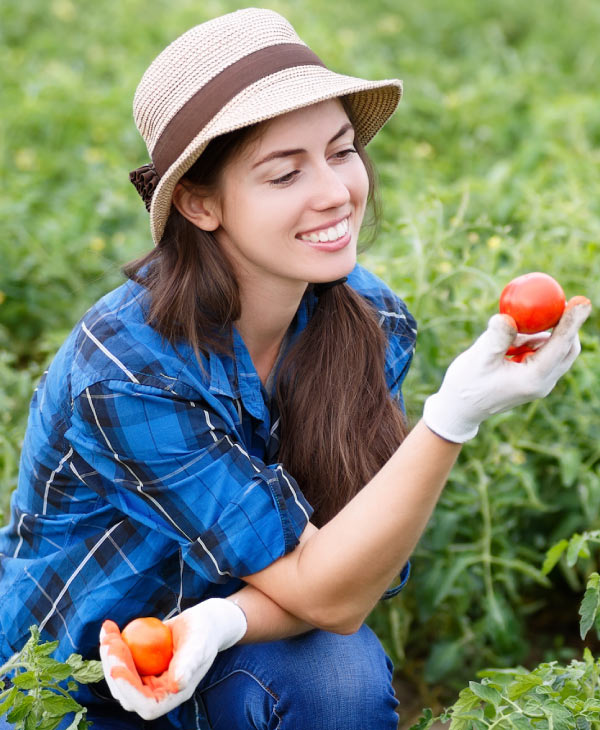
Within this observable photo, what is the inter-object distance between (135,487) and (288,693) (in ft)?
1.48

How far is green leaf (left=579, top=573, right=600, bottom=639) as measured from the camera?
5.01 ft

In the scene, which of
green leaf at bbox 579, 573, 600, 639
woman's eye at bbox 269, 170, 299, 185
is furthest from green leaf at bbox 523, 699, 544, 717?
woman's eye at bbox 269, 170, 299, 185

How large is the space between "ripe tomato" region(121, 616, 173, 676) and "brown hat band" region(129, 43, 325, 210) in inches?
26.7

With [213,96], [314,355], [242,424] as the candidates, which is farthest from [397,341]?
[213,96]

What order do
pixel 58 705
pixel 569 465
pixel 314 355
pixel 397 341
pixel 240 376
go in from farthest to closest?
pixel 569 465 → pixel 397 341 → pixel 314 355 → pixel 240 376 → pixel 58 705

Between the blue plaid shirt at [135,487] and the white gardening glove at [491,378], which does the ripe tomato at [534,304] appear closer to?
the white gardening glove at [491,378]

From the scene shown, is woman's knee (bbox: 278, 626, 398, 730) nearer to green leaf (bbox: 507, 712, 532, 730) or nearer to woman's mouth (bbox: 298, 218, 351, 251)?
green leaf (bbox: 507, 712, 532, 730)

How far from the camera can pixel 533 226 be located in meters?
2.74

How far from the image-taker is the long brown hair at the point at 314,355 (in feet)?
5.50

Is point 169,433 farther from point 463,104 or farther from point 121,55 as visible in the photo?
point 121,55

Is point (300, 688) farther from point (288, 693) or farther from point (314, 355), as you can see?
point (314, 355)

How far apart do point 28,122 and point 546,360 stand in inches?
124

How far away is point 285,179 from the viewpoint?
5.43 feet

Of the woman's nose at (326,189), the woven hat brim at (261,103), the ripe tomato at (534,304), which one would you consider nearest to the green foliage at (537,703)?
the ripe tomato at (534,304)
